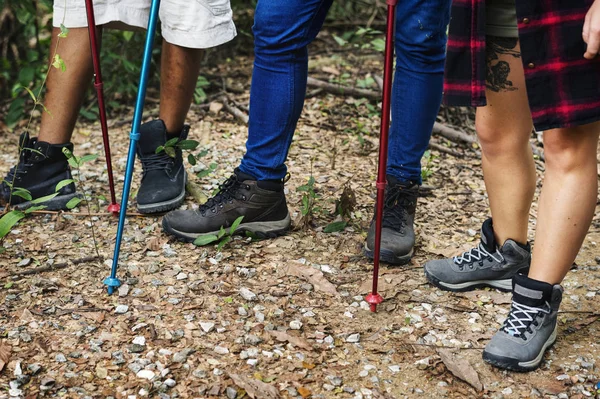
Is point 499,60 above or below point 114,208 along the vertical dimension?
above

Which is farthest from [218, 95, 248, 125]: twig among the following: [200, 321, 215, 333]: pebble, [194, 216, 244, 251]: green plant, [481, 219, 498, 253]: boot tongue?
[200, 321, 215, 333]: pebble

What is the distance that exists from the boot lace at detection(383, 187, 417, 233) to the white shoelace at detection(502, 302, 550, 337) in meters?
0.70

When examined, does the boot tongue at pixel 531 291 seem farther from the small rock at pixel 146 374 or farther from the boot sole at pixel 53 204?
the boot sole at pixel 53 204

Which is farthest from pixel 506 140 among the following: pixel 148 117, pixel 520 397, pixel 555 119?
pixel 148 117

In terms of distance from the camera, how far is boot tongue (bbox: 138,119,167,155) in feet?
10.7

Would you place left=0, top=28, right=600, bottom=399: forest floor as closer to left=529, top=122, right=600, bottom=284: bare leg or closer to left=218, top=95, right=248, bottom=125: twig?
left=529, top=122, right=600, bottom=284: bare leg

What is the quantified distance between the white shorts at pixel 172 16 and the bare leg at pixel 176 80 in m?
0.08

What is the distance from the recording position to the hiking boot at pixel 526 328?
2.22 metres

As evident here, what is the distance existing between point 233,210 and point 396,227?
0.68m

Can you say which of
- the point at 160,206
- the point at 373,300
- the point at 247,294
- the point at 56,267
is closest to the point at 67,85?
the point at 160,206

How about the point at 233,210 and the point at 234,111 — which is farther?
the point at 234,111

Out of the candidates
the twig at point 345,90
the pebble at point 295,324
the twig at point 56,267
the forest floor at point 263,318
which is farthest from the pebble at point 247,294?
the twig at point 345,90

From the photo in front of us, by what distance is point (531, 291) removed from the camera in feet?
7.36

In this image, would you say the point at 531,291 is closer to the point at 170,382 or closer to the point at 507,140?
the point at 507,140
